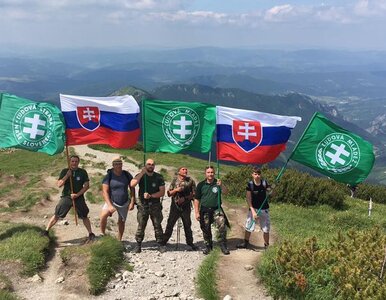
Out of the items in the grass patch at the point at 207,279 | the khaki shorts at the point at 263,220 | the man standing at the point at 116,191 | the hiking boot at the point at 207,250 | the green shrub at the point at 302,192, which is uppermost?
the man standing at the point at 116,191

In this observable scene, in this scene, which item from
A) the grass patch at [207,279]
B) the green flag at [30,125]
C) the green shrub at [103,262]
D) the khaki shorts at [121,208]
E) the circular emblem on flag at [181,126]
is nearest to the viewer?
the grass patch at [207,279]

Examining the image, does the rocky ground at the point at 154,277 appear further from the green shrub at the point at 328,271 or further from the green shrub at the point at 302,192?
the green shrub at the point at 302,192

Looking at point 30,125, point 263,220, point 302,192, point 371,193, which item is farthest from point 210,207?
point 371,193

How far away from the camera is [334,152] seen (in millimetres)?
11203

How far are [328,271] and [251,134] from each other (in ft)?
15.5

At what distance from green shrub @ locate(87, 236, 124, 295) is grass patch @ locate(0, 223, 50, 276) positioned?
4.66 ft

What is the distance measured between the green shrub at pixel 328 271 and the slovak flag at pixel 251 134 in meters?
3.21

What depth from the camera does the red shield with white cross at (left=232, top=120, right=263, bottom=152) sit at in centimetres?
1202

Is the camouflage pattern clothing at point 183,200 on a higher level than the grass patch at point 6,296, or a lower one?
higher

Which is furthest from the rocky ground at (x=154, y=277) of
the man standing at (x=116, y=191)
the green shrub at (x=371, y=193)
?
the green shrub at (x=371, y=193)

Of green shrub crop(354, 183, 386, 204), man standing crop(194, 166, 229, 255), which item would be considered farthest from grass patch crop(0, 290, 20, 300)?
green shrub crop(354, 183, 386, 204)

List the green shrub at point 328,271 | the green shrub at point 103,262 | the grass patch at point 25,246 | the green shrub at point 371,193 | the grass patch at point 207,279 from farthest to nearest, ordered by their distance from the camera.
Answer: the green shrub at point 371,193 < the grass patch at point 25,246 < the green shrub at point 103,262 < the grass patch at point 207,279 < the green shrub at point 328,271

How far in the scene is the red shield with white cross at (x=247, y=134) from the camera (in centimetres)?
1202

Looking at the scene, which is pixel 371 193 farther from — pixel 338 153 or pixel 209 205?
pixel 209 205
